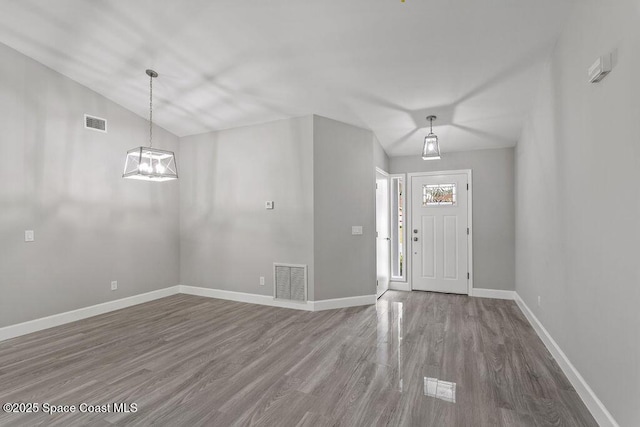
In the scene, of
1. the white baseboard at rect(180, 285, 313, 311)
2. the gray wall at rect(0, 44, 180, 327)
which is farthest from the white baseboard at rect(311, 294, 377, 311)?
the gray wall at rect(0, 44, 180, 327)

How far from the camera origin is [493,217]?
5.21 m

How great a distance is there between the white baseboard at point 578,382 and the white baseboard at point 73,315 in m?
5.30

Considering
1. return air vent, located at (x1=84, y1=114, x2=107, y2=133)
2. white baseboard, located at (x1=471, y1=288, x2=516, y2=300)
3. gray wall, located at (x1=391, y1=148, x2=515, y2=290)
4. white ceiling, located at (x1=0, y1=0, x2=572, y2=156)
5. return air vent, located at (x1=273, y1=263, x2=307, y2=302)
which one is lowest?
white baseboard, located at (x1=471, y1=288, x2=516, y2=300)

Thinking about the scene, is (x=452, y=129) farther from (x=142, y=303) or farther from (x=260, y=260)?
(x=142, y=303)

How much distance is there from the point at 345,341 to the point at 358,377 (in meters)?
0.78

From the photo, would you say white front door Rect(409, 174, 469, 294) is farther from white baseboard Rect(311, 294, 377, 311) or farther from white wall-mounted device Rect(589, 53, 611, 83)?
white wall-mounted device Rect(589, 53, 611, 83)

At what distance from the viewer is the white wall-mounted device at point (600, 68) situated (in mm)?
1796

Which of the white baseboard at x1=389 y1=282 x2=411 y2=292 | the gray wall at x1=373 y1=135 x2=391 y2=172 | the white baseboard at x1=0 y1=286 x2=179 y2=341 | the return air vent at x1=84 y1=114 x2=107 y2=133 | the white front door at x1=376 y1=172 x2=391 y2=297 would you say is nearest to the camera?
the white baseboard at x1=0 y1=286 x2=179 y2=341

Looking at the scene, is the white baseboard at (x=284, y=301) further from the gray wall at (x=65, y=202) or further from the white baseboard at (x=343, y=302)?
the gray wall at (x=65, y=202)

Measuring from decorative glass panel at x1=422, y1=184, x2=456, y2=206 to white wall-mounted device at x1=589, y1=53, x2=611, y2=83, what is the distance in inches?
142

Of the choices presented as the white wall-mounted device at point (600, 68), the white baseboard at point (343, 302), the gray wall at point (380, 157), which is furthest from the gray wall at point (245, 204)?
the white wall-mounted device at point (600, 68)

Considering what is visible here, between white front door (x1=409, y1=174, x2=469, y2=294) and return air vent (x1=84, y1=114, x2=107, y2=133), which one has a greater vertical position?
return air vent (x1=84, y1=114, x2=107, y2=133)

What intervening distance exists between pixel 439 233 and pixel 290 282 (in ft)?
9.15

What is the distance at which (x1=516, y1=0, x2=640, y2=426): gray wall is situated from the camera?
5.26ft
